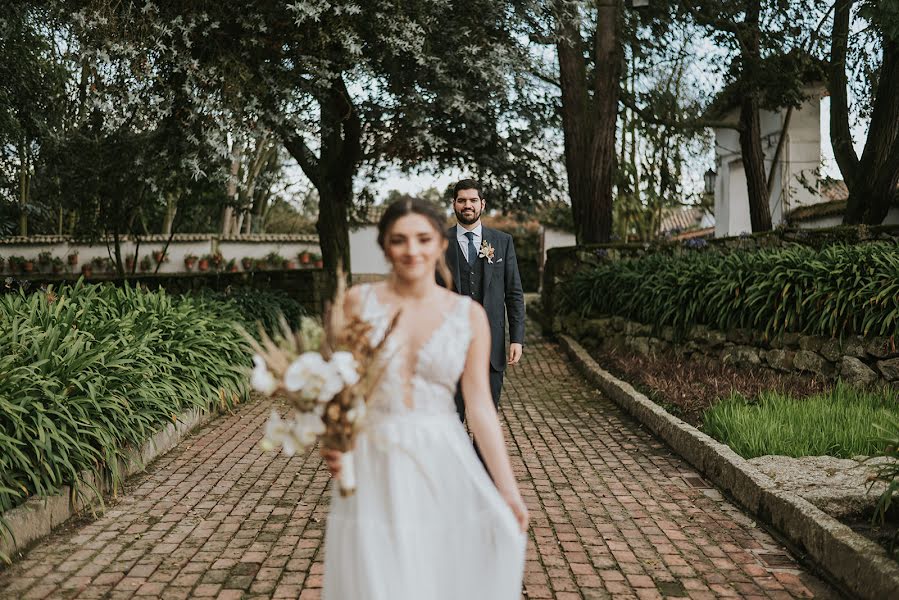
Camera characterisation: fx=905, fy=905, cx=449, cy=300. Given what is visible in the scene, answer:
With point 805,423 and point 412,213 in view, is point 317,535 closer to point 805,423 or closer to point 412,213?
point 412,213

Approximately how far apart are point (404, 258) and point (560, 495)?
151 inches

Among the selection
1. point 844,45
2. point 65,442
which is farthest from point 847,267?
point 65,442

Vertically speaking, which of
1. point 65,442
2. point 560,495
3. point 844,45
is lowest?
point 560,495

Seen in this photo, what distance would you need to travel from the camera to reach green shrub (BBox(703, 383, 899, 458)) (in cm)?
641

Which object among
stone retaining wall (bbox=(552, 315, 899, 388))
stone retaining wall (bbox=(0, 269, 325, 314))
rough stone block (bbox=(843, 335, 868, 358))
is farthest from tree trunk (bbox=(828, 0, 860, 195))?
stone retaining wall (bbox=(0, 269, 325, 314))

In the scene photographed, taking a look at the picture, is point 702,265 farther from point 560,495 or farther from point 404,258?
point 404,258

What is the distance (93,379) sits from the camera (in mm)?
6488

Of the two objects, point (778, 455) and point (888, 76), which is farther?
point (888, 76)

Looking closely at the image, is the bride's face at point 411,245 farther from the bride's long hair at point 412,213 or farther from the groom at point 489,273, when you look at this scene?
the groom at point 489,273

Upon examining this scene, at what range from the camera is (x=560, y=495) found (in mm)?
6281

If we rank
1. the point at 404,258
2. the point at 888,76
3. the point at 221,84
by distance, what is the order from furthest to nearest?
1. the point at 888,76
2. the point at 221,84
3. the point at 404,258

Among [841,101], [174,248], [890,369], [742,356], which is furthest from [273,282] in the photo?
[174,248]

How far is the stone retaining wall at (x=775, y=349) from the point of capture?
8.41 meters

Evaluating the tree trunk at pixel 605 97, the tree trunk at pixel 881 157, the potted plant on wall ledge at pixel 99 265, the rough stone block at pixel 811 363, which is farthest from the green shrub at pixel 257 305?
the potted plant on wall ledge at pixel 99 265
